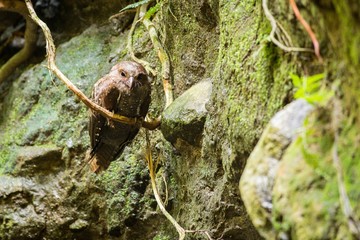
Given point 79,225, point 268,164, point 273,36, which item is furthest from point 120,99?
point 268,164

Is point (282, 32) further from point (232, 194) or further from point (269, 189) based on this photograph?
point (232, 194)

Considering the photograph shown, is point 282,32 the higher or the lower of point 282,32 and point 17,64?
the lower

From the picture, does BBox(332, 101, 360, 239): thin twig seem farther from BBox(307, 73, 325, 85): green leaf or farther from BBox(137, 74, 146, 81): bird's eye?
BBox(137, 74, 146, 81): bird's eye

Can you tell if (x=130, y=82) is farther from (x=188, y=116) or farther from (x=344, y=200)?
(x=344, y=200)

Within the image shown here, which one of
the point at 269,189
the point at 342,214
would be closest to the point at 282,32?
the point at 269,189

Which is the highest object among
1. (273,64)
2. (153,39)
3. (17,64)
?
(17,64)

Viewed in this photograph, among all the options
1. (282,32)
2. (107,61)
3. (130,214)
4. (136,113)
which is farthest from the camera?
(107,61)

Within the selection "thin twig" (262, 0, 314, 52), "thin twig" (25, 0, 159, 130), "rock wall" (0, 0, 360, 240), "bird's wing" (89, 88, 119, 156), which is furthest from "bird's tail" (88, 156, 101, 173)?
"thin twig" (262, 0, 314, 52)

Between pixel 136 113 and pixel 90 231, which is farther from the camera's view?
pixel 90 231
